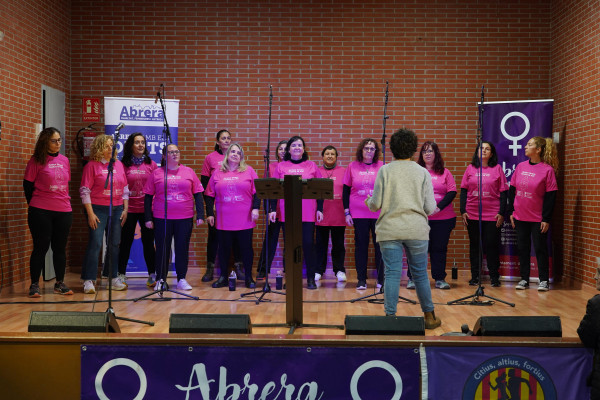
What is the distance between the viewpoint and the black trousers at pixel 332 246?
7.36 m

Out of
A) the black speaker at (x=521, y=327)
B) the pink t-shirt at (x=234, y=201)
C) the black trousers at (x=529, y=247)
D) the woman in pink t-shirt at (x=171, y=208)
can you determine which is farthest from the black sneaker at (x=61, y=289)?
the black trousers at (x=529, y=247)

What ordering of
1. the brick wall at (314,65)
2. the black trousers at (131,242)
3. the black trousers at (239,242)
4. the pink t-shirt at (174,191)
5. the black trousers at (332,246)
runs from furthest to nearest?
1. the brick wall at (314,65)
2. the black trousers at (332,246)
3. the black trousers at (131,242)
4. the black trousers at (239,242)
5. the pink t-shirt at (174,191)

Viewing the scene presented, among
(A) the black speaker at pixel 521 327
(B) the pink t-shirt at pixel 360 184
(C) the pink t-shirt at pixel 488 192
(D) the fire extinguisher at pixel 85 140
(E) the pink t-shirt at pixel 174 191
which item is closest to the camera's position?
(A) the black speaker at pixel 521 327

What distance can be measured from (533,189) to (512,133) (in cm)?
89

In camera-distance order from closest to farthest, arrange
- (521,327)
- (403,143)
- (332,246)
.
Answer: (521,327) < (403,143) < (332,246)

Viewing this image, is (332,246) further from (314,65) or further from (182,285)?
(314,65)

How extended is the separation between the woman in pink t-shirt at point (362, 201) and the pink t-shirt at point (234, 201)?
1.04 m

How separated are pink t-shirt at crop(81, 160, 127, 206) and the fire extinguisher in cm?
148

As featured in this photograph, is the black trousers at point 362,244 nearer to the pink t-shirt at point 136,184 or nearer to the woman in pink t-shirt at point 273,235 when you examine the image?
the woman in pink t-shirt at point 273,235

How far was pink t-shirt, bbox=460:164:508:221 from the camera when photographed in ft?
23.4

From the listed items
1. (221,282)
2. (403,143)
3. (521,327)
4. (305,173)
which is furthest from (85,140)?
(521,327)

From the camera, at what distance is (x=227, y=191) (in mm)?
6523

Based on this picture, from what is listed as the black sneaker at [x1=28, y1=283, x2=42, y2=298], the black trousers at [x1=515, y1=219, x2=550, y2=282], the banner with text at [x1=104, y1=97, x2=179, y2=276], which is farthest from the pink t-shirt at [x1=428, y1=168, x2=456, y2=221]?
the black sneaker at [x1=28, y1=283, x2=42, y2=298]

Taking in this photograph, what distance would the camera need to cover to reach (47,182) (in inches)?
241
